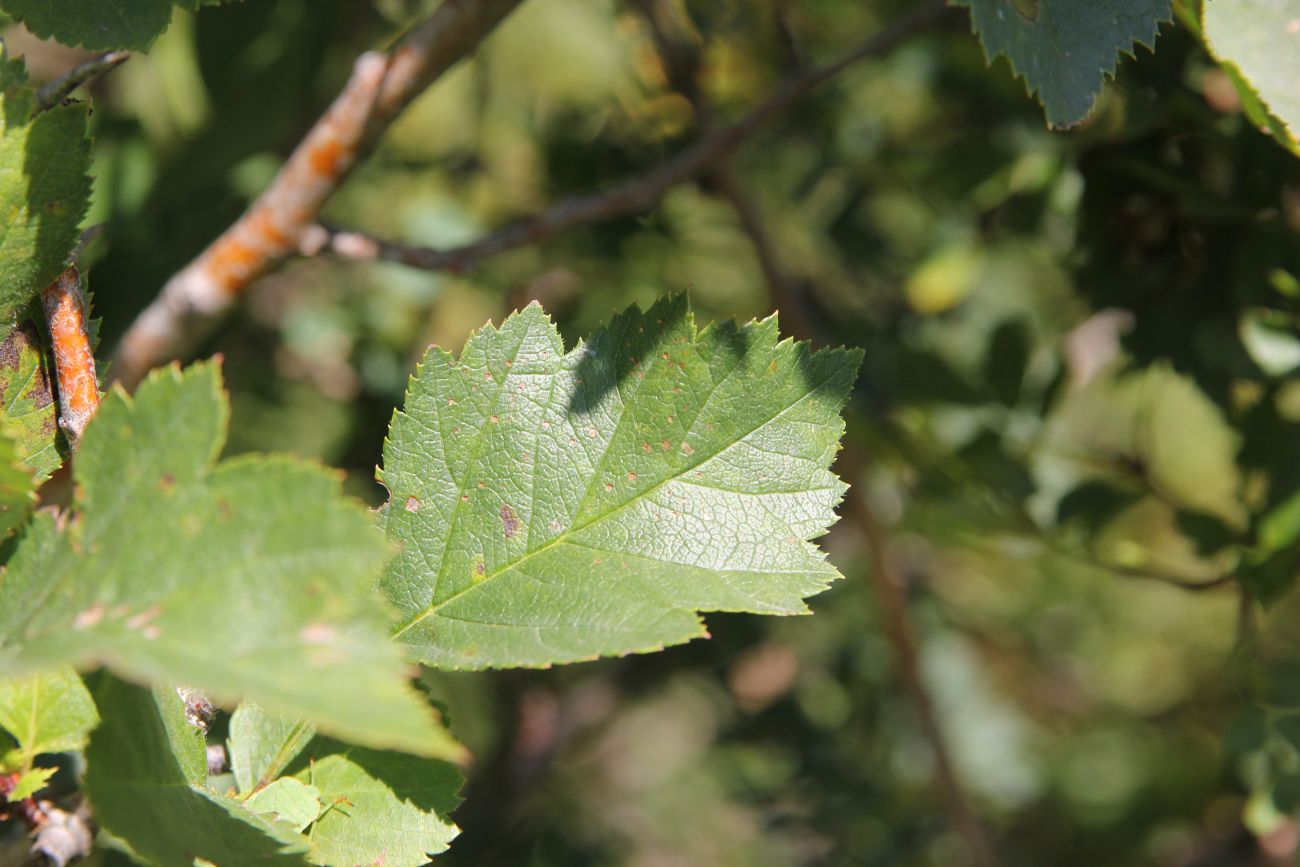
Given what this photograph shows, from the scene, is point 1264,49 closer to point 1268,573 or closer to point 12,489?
point 1268,573

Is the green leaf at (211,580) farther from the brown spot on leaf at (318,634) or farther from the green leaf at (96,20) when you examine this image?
the green leaf at (96,20)

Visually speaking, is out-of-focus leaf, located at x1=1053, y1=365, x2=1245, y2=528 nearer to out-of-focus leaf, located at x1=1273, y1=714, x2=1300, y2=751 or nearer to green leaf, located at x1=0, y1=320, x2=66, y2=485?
out-of-focus leaf, located at x1=1273, y1=714, x2=1300, y2=751

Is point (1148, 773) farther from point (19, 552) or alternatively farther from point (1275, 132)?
point (19, 552)

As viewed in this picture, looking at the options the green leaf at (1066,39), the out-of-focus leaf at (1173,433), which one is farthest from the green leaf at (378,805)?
the out-of-focus leaf at (1173,433)

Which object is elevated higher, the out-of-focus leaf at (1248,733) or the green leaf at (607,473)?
the green leaf at (607,473)

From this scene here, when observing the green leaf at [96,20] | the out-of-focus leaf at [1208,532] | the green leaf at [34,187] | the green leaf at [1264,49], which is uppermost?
the green leaf at [96,20]

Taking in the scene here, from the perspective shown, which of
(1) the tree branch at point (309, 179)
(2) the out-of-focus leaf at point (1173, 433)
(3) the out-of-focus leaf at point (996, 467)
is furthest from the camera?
(2) the out-of-focus leaf at point (1173, 433)
